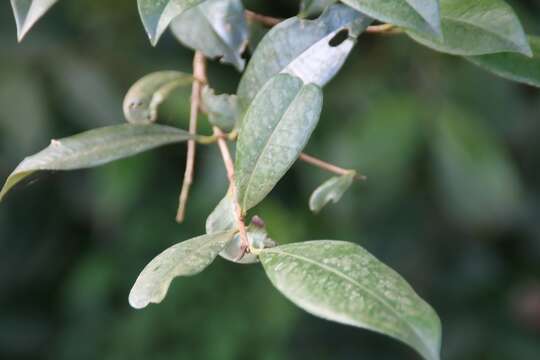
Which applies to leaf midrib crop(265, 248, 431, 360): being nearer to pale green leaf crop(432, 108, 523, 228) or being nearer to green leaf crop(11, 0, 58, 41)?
green leaf crop(11, 0, 58, 41)

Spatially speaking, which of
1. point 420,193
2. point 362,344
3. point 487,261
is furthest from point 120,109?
point 487,261

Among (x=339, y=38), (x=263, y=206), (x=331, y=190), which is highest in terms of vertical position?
(x=339, y=38)

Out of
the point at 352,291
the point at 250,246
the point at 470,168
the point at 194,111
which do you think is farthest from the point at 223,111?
the point at 470,168

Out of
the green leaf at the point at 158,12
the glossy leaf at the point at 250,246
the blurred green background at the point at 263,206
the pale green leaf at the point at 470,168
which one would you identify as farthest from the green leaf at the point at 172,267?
the pale green leaf at the point at 470,168

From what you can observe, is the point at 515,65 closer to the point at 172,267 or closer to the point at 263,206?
the point at 172,267

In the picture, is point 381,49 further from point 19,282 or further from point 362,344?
point 19,282

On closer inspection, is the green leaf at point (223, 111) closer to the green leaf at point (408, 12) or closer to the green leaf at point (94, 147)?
the green leaf at point (94, 147)
